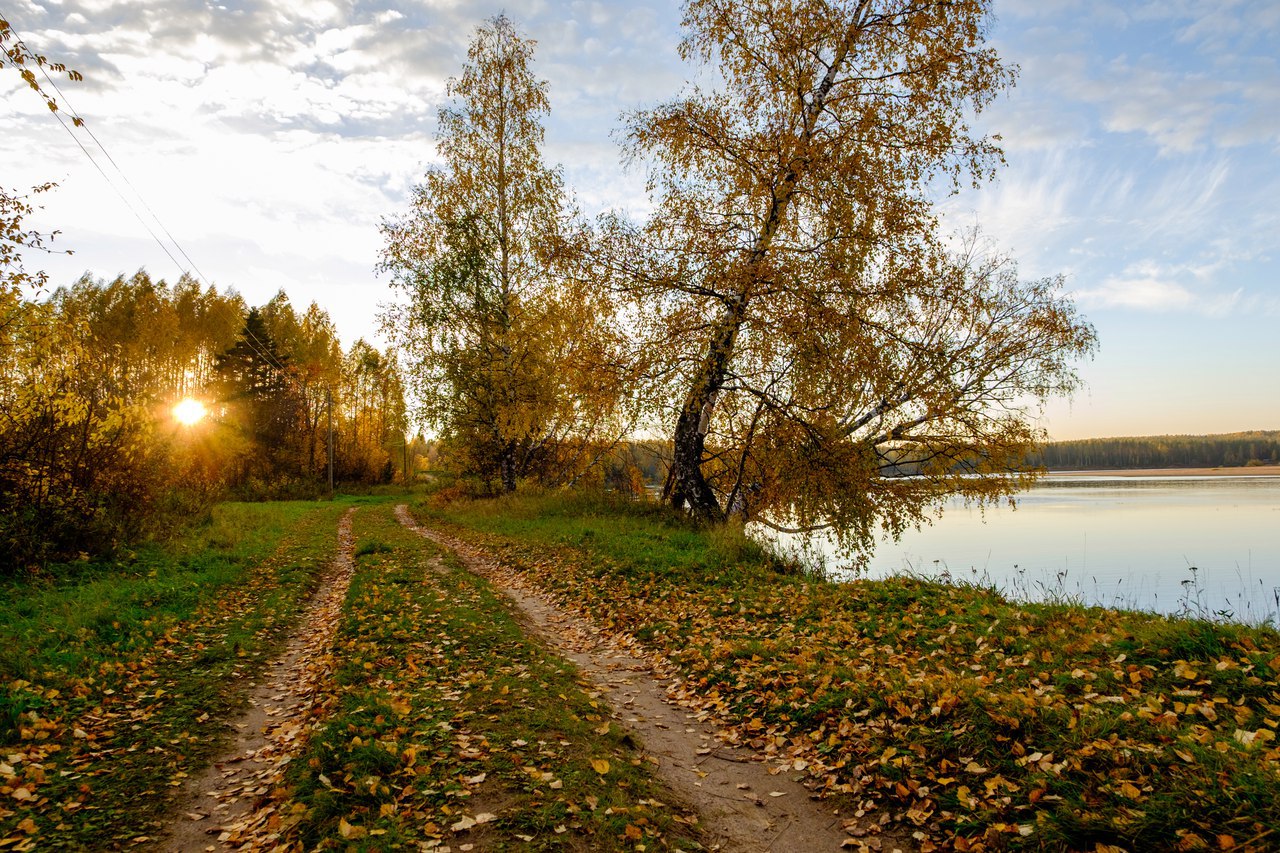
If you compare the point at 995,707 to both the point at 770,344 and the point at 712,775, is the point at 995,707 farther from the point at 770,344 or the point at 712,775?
the point at 770,344

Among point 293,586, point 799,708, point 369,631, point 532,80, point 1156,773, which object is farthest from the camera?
point 532,80

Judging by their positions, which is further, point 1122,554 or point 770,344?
point 1122,554

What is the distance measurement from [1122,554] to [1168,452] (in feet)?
322

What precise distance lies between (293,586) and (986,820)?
12.2 metres

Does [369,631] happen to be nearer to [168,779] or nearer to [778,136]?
[168,779]

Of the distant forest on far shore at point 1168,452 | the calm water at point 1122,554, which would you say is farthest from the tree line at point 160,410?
the distant forest on far shore at point 1168,452

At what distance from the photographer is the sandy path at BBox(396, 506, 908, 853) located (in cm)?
429

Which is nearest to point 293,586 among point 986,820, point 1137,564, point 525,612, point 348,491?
point 525,612

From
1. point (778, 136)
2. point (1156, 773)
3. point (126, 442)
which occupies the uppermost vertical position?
Answer: point (778, 136)

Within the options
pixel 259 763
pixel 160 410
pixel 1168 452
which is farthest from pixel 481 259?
pixel 1168 452

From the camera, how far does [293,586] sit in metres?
12.3

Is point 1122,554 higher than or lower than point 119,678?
lower

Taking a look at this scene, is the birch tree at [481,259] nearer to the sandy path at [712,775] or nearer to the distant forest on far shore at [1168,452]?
the sandy path at [712,775]

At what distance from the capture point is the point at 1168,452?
310 ft
